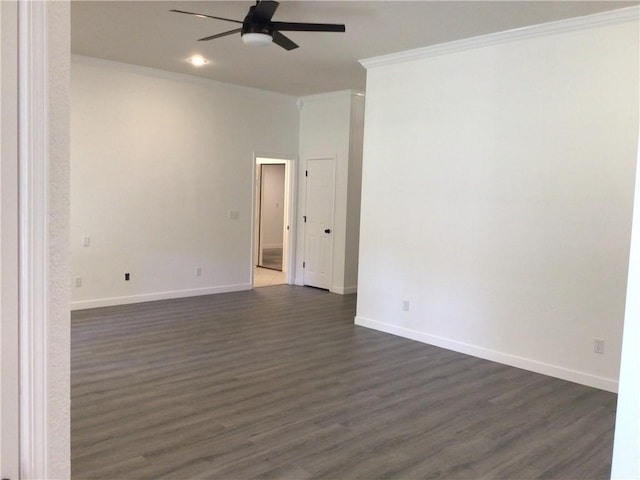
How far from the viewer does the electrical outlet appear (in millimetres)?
4211

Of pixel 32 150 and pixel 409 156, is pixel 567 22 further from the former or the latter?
pixel 32 150

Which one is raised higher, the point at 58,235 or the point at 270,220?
the point at 58,235

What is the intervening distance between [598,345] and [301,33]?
376cm

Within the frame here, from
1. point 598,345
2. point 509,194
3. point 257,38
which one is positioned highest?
point 257,38

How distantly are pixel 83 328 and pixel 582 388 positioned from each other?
484 cm

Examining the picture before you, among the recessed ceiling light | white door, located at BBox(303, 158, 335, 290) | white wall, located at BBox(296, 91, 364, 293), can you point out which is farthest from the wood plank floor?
the recessed ceiling light

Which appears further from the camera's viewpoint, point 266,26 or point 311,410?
point 266,26

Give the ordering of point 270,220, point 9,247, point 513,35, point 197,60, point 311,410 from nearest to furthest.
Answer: point 9,247, point 311,410, point 513,35, point 197,60, point 270,220

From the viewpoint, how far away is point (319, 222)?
832 cm

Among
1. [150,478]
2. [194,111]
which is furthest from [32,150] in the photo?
[194,111]

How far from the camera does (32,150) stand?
797mm

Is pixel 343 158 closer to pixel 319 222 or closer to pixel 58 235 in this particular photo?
pixel 319 222

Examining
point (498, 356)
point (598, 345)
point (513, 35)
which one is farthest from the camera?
point (498, 356)

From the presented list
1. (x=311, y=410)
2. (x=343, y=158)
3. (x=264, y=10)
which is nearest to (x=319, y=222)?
(x=343, y=158)
